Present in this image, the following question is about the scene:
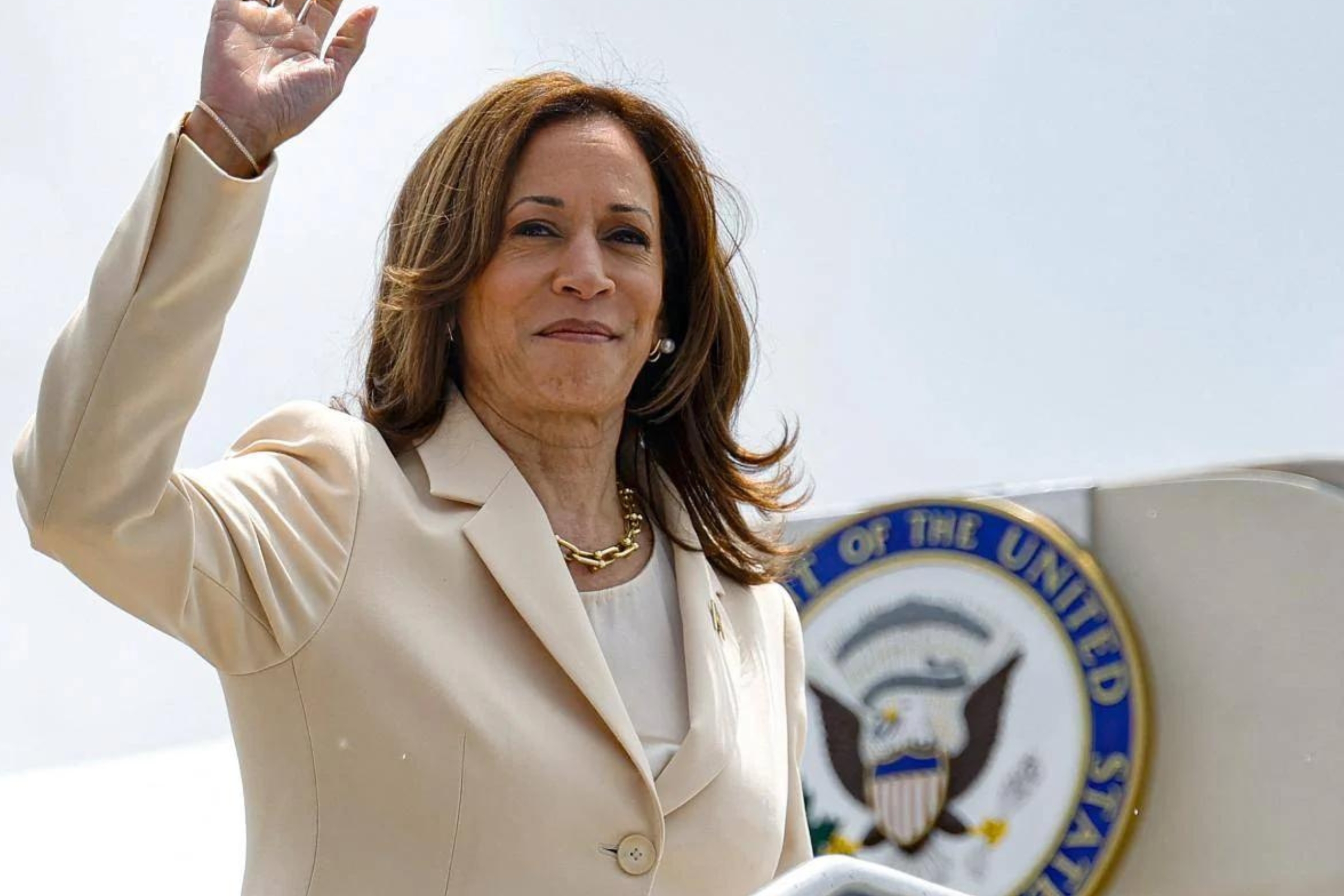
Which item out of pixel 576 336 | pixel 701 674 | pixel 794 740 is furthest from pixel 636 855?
pixel 576 336

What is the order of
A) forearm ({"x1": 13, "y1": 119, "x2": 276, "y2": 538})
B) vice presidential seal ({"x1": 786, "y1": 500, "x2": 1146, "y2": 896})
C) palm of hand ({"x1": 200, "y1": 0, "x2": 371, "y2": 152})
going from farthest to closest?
1. vice presidential seal ({"x1": 786, "y1": 500, "x2": 1146, "y2": 896})
2. palm of hand ({"x1": 200, "y1": 0, "x2": 371, "y2": 152})
3. forearm ({"x1": 13, "y1": 119, "x2": 276, "y2": 538})

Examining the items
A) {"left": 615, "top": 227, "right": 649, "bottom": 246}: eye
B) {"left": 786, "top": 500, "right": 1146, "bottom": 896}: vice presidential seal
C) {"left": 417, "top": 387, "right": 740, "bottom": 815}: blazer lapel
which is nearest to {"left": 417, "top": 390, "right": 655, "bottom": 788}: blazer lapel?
{"left": 417, "top": 387, "right": 740, "bottom": 815}: blazer lapel

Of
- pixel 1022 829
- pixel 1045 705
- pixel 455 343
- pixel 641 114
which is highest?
pixel 641 114

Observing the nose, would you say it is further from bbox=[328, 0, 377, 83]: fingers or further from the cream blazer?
bbox=[328, 0, 377, 83]: fingers

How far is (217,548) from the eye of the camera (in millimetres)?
1972

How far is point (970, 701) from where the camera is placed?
5.56 m

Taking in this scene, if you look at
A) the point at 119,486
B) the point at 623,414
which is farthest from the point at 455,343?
the point at 119,486

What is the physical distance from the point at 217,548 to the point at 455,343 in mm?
643

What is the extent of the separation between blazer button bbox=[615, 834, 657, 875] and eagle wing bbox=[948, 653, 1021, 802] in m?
3.43

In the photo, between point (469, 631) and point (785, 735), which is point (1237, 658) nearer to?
point (785, 735)

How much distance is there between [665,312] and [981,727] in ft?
10.1

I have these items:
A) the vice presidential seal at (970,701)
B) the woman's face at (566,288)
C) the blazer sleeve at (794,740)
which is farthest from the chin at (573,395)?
the vice presidential seal at (970,701)

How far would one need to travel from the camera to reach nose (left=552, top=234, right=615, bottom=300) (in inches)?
96.2

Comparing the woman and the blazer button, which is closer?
the woman
